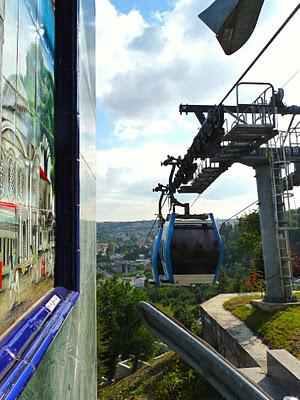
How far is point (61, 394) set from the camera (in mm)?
2742

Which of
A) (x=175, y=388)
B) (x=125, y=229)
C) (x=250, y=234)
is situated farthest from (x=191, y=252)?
(x=125, y=229)

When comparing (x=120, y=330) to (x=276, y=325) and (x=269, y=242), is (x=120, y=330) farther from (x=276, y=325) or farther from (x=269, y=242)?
(x=276, y=325)

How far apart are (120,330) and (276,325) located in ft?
63.8

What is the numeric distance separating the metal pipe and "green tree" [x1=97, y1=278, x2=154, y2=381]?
25.3 metres

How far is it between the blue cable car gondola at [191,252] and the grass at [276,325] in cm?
311

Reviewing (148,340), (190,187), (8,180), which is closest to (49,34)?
(8,180)

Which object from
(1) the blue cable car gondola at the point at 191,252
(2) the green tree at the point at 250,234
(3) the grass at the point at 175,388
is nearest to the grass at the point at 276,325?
(3) the grass at the point at 175,388

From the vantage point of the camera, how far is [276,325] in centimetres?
934

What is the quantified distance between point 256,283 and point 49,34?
46.5 ft

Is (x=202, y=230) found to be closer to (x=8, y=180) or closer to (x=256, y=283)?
(x=8, y=180)

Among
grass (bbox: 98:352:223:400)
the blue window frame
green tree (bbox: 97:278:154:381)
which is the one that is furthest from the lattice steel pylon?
green tree (bbox: 97:278:154:381)

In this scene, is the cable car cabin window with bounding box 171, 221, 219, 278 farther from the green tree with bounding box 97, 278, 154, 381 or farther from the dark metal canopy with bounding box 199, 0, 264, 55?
the green tree with bounding box 97, 278, 154, 381

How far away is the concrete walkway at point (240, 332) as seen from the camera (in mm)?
7891

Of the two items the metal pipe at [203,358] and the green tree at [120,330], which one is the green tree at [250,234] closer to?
the green tree at [120,330]
